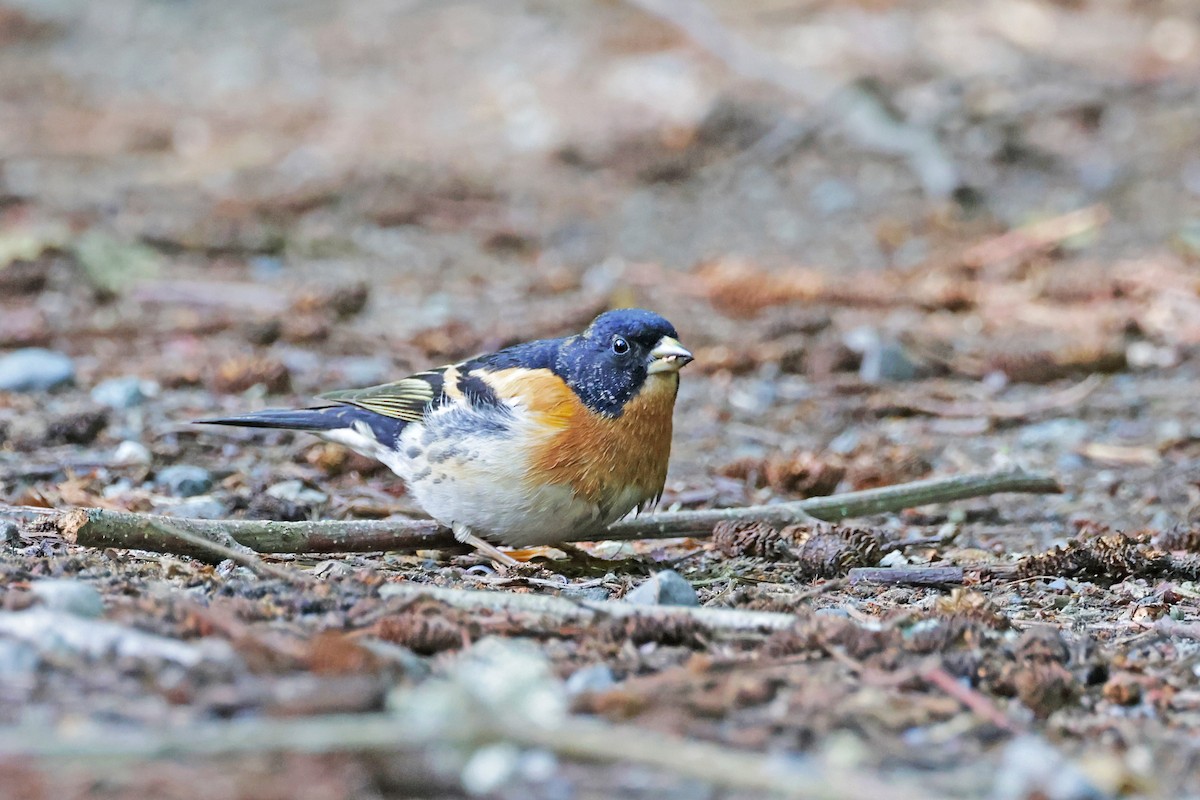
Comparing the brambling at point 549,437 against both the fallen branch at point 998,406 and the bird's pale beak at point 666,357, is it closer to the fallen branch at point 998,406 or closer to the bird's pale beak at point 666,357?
the bird's pale beak at point 666,357

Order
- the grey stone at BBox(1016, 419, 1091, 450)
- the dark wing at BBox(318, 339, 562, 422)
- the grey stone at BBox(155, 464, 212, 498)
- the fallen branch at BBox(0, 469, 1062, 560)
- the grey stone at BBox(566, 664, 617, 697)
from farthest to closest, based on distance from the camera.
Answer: the grey stone at BBox(1016, 419, 1091, 450) < the grey stone at BBox(155, 464, 212, 498) < the dark wing at BBox(318, 339, 562, 422) < the fallen branch at BBox(0, 469, 1062, 560) < the grey stone at BBox(566, 664, 617, 697)

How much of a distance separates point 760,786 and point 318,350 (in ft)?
17.1

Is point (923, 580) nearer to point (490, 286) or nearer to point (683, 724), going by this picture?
point (683, 724)

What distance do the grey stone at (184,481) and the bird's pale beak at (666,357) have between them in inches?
64.7

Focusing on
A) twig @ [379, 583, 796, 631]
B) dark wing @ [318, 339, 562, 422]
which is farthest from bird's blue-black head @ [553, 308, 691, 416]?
twig @ [379, 583, 796, 631]

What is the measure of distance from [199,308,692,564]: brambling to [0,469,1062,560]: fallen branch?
0.12 metres

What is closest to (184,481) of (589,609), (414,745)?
(589,609)

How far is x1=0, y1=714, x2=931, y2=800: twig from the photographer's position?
7.13 feet

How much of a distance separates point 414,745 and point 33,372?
180 inches

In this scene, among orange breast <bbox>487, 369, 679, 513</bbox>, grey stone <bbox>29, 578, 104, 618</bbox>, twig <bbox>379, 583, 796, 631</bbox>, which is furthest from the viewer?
orange breast <bbox>487, 369, 679, 513</bbox>

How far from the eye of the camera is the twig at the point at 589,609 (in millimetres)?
3100

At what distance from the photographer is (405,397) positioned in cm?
484

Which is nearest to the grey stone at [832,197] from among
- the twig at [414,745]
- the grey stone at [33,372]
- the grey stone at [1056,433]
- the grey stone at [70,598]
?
the grey stone at [1056,433]

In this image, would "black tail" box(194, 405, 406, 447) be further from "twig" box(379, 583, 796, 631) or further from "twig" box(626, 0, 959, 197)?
"twig" box(626, 0, 959, 197)
